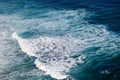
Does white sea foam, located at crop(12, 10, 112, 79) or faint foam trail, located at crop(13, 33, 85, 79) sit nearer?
faint foam trail, located at crop(13, 33, 85, 79)

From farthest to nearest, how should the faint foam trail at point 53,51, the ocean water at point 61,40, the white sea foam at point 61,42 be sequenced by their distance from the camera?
1. the white sea foam at point 61,42
2. the faint foam trail at point 53,51
3. the ocean water at point 61,40

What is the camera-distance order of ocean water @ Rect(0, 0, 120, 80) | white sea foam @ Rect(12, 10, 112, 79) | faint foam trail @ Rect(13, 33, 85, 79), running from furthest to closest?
white sea foam @ Rect(12, 10, 112, 79), faint foam trail @ Rect(13, 33, 85, 79), ocean water @ Rect(0, 0, 120, 80)

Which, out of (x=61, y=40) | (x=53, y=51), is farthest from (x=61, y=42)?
(x=53, y=51)

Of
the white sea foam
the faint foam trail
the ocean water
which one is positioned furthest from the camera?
the white sea foam

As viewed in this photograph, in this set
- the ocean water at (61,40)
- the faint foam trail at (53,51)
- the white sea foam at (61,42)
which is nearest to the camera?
the ocean water at (61,40)

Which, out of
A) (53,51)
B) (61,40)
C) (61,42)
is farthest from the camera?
(61,40)

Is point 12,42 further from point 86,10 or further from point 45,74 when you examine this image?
point 86,10

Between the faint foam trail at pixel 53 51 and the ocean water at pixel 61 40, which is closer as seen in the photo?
the ocean water at pixel 61 40

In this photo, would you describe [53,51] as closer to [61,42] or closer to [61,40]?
[61,42]
